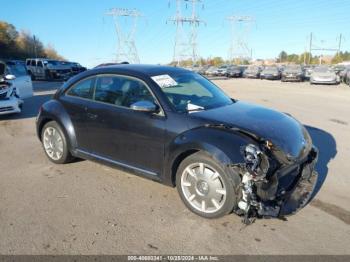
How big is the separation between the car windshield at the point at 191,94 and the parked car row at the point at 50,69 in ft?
87.2

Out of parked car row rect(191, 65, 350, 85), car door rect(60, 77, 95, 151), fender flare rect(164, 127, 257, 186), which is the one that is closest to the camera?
fender flare rect(164, 127, 257, 186)

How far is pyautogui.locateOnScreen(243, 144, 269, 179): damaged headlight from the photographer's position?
344 cm

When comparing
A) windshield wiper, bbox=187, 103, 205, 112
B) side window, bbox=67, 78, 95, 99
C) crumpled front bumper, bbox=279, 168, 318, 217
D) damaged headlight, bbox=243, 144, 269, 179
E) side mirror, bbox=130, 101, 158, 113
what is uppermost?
side window, bbox=67, 78, 95, 99

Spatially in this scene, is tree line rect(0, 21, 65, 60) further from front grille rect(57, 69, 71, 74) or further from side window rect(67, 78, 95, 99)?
side window rect(67, 78, 95, 99)

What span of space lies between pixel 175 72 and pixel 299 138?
1989mm

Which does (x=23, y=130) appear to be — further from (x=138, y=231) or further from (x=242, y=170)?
(x=242, y=170)

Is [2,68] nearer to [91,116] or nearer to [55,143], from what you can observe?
[55,143]

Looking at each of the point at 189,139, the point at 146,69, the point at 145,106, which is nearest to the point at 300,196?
the point at 189,139

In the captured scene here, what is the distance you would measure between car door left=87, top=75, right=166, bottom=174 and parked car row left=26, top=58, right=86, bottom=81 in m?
26.5

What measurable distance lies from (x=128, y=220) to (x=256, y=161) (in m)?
1.55

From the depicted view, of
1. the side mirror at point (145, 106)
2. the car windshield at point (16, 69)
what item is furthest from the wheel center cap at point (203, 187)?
the car windshield at point (16, 69)

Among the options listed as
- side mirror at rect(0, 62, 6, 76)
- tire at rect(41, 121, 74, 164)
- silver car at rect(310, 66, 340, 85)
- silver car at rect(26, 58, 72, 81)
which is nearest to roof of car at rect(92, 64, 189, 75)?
tire at rect(41, 121, 74, 164)

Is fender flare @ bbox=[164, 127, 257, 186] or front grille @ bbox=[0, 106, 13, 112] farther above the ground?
fender flare @ bbox=[164, 127, 257, 186]

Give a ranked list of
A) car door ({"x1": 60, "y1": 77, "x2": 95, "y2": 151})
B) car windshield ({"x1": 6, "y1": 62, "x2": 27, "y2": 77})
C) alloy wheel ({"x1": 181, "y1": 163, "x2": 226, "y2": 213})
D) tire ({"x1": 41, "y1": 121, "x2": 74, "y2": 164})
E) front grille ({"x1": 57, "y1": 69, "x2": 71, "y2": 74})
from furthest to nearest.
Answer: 1. front grille ({"x1": 57, "y1": 69, "x2": 71, "y2": 74})
2. car windshield ({"x1": 6, "y1": 62, "x2": 27, "y2": 77})
3. tire ({"x1": 41, "y1": 121, "x2": 74, "y2": 164})
4. car door ({"x1": 60, "y1": 77, "x2": 95, "y2": 151})
5. alloy wheel ({"x1": 181, "y1": 163, "x2": 226, "y2": 213})
